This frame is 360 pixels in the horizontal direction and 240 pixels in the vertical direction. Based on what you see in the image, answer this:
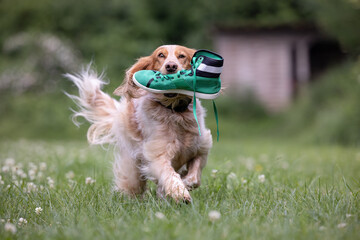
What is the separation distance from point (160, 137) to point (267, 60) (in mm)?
15248

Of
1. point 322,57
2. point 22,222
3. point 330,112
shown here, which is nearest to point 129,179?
point 22,222

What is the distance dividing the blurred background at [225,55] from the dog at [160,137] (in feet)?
20.0

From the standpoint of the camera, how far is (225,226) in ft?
7.89

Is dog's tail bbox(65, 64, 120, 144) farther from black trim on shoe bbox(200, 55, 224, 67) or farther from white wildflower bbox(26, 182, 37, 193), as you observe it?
black trim on shoe bbox(200, 55, 224, 67)

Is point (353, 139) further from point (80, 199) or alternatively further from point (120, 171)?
point (80, 199)

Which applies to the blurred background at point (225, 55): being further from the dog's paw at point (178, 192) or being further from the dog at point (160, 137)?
the dog's paw at point (178, 192)

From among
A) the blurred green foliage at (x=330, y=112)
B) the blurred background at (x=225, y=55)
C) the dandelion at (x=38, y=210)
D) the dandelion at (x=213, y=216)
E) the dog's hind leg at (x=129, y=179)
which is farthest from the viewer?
the blurred background at (x=225, y=55)

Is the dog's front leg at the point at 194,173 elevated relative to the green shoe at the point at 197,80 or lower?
lower

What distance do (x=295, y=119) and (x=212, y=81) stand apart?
11.1 m

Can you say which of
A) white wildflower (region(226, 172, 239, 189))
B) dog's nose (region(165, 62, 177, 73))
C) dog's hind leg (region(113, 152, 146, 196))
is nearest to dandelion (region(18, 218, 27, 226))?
dog's hind leg (region(113, 152, 146, 196))

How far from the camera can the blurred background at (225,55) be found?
1194 cm

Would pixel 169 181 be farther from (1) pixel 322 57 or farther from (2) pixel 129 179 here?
(1) pixel 322 57

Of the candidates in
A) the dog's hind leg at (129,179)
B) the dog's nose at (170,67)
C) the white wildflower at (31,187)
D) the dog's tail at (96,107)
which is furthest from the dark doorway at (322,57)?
the white wildflower at (31,187)

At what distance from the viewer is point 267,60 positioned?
18047 millimetres
